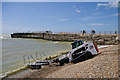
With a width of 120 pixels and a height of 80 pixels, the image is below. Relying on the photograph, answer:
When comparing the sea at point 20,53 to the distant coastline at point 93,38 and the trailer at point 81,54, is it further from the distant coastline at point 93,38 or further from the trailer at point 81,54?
the distant coastline at point 93,38

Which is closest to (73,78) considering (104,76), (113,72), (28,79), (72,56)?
(104,76)

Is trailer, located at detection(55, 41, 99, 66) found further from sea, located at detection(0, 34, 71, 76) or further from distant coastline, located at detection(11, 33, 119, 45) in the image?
distant coastline, located at detection(11, 33, 119, 45)

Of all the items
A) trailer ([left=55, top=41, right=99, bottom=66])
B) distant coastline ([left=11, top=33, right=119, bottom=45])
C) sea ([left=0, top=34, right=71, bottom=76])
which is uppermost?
distant coastline ([left=11, top=33, right=119, bottom=45])

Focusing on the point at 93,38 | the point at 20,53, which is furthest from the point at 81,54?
the point at 93,38

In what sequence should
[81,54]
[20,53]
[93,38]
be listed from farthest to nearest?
[93,38] < [20,53] < [81,54]

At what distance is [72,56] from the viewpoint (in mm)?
11961

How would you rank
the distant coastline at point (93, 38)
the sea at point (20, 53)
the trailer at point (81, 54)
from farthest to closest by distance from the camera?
the distant coastline at point (93, 38)
the sea at point (20, 53)
the trailer at point (81, 54)

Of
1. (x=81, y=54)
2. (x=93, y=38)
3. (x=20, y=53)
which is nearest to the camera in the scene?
(x=81, y=54)

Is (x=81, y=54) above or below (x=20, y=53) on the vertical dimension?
above

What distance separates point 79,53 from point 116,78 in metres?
6.40

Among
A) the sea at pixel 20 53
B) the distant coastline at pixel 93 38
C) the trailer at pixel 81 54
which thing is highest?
the distant coastline at pixel 93 38

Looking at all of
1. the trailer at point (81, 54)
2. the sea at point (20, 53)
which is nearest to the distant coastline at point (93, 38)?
Answer: the sea at point (20, 53)

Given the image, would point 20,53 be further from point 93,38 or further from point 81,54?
point 93,38

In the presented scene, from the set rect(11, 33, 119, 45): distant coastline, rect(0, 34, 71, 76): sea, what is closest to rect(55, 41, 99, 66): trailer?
rect(0, 34, 71, 76): sea
